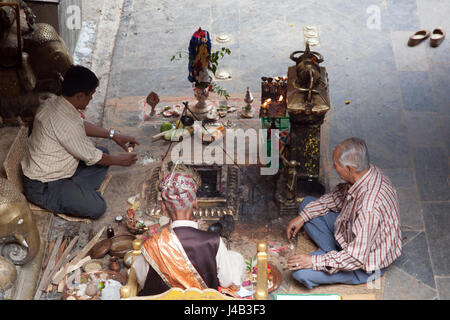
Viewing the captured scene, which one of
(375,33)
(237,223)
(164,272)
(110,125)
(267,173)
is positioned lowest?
(164,272)

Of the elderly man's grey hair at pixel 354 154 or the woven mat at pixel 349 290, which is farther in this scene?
the woven mat at pixel 349 290

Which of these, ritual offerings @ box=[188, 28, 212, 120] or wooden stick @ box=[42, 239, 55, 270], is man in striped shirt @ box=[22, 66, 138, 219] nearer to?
wooden stick @ box=[42, 239, 55, 270]

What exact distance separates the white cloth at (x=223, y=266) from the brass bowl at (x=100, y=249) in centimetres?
120

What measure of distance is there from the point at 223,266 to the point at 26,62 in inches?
148

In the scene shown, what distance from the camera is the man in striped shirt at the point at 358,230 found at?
424cm

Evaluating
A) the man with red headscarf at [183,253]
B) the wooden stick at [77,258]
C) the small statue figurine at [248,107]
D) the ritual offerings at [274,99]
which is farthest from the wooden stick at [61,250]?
the small statue figurine at [248,107]

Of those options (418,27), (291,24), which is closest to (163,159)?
(291,24)

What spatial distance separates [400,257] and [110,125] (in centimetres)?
335

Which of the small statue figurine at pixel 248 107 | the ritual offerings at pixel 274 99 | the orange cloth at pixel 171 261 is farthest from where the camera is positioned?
the small statue figurine at pixel 248 107

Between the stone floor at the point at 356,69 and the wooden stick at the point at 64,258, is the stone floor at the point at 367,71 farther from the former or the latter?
the wooden stick at the point at 64,258

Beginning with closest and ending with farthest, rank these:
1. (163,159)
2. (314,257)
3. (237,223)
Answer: (314,257) → (237,223) → (163,159)

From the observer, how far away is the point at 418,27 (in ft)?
25.5

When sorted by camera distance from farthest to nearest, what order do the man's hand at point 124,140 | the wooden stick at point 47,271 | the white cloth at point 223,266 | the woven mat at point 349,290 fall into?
the man's hand at point 124,140
the wooden stick at point 47,271
the woven mat at point 349,290
the white cloth at point 223,266

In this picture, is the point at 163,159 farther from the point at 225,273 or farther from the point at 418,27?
the point at 418,27
